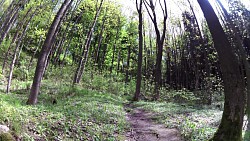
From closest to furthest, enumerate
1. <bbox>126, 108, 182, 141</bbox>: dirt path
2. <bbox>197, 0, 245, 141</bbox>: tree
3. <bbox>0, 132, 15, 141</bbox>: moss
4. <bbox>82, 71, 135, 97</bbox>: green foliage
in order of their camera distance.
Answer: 1. <bbox>0, 132, 15, 141</bbox>: moss
2. <bbox>197, 0, 245, 141</bbox>: tree
3. <bbox>126, 108, 182, 141</bbox>: dirt path
4. <bbox>82, 71, 135, 97</bbox>: green foliage

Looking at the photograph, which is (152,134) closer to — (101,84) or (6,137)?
(6,137)

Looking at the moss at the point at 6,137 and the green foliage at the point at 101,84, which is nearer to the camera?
the moss at the point at 6,137

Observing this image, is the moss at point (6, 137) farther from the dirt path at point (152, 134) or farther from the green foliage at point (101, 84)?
the green foliage at point (101, 84)

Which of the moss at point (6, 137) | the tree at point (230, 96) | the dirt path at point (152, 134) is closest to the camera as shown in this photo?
the moss at point (6, 137)

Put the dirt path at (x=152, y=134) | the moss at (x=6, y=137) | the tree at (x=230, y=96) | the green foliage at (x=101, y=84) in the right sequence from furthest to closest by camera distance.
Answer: the green foliage at (x=101, y=84) < the dirt path at (x=152, y=134) < the tree at (x=230, y=96) < the moss at (x=6, y=137)

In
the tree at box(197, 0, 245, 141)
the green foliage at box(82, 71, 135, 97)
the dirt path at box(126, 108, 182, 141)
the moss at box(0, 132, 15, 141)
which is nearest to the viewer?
the moss at box(0, 132, 15, 141)

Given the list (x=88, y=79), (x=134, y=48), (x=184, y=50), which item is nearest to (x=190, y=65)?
(x=184, y=50)

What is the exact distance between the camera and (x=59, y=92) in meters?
15.2

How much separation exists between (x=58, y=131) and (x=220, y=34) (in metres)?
4.35

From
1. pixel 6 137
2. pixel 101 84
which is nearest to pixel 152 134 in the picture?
pixel 6 137

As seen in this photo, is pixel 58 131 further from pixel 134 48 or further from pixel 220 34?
pixel 134 48

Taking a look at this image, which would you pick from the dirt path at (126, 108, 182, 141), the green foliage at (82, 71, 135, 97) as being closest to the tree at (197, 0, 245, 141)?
the dirt path at (126, 108, 182, 141)

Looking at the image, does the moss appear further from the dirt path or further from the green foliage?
the green foliage

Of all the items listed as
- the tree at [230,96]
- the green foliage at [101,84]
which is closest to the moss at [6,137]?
the tree at [230,96]
